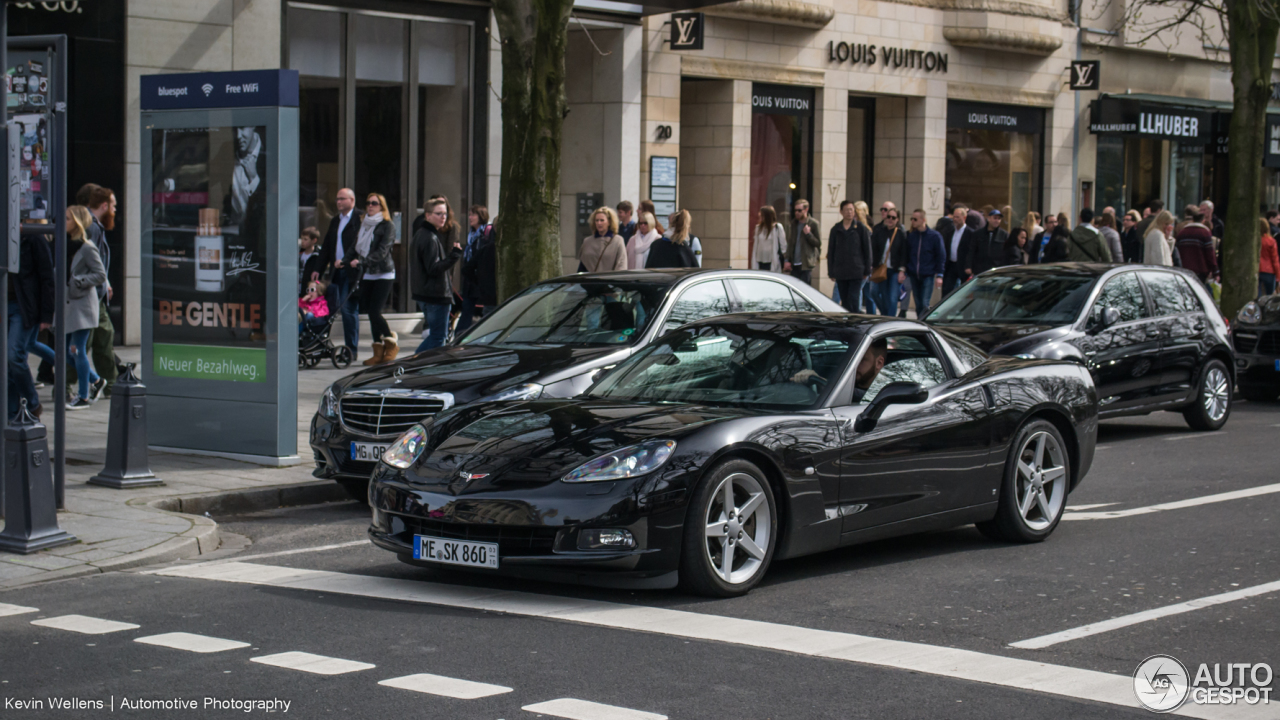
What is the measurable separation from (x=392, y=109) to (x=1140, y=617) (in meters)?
16.8

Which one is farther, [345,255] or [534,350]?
[345,255]

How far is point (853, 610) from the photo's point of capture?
6.91 meters

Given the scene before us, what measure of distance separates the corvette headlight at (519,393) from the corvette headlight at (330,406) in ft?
3.69

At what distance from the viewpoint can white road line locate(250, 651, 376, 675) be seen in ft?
19.0

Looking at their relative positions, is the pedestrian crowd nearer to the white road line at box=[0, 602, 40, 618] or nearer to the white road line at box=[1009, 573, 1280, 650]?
the white road line at box=[0, 602, 40, 618]

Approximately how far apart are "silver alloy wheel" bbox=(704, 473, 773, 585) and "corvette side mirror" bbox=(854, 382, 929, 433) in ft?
2.58

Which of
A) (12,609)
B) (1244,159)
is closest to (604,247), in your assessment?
(12,609)

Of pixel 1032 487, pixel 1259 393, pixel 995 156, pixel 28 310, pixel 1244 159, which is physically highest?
pixel 995 156

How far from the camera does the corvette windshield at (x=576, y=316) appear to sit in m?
10.6

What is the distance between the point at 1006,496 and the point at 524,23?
7.27m

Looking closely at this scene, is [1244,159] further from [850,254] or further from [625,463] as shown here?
[625,463]

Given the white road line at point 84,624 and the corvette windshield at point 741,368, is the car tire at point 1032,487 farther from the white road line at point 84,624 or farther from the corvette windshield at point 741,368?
the white road line at point 84,624

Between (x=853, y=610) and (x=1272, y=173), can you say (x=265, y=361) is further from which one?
(x=1272, y=173)

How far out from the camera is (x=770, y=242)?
22031mm
